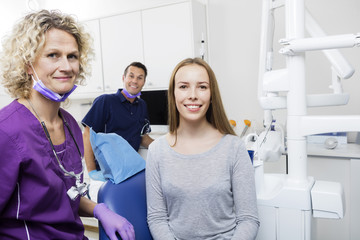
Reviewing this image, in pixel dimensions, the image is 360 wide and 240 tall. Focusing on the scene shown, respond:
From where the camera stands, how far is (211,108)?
47.4 inches

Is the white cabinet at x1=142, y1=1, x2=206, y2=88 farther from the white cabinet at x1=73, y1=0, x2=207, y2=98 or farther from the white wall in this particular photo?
the white wall

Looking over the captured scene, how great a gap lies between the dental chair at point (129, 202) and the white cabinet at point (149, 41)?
5.48 ft

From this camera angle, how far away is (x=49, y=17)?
0.96 metres

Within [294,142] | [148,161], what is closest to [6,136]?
[148,161]

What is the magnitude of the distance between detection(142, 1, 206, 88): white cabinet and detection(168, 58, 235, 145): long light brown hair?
56.3 inches

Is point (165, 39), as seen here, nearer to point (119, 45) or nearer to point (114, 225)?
point (119, 45)

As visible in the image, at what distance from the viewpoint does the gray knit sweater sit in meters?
1.06

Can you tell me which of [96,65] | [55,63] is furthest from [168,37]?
[55,63]

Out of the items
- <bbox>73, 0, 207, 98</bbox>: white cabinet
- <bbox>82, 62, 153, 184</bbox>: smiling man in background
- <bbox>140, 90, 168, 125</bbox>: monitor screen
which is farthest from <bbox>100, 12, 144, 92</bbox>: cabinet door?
<bbox>82, 62, 153, 184</bbox>: smiling man in background

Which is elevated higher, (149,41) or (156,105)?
(149,41)

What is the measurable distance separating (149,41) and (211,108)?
68.4 inches

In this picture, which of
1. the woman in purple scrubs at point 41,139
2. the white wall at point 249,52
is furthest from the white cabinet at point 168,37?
the woman in purple scrubs at point 41,139

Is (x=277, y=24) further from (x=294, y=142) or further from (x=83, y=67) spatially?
(x=83, y=67)

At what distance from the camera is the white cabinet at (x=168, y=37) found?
8.42 feet
